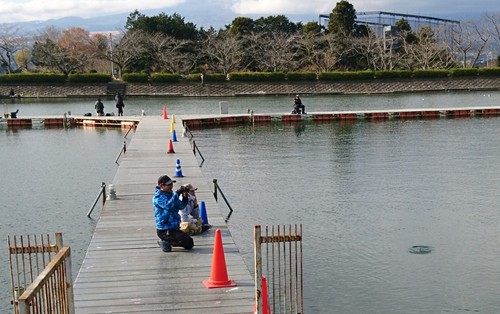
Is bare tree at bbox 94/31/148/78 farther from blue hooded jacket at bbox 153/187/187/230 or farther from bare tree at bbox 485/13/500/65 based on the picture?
blue hooded jacket at bbox 153/187/187/230

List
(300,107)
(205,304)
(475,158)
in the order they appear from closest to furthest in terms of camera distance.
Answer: (205,304), (475,158), (300,107)

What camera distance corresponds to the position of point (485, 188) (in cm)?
2031

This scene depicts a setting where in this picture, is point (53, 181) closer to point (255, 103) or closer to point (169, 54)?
point (255, 103)

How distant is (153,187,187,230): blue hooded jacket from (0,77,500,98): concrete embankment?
183ft

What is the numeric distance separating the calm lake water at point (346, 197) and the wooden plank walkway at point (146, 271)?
1.16m

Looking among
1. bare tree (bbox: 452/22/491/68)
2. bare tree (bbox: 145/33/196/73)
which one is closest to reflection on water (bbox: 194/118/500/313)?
bare tree (bbox: 145/33/196/73)

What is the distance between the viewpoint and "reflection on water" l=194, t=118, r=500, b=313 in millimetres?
12273

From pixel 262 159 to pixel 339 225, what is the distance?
10.5 meters

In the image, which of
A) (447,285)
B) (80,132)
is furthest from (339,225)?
(80,132)

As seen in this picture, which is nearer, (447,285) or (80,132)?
(447,285)

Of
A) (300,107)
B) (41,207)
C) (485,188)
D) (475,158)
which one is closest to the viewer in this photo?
(41,207)

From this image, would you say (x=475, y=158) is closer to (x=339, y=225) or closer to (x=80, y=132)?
(x=339, y=225)

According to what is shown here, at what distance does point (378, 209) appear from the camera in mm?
18016

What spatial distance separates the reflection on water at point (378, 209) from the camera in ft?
40.3
